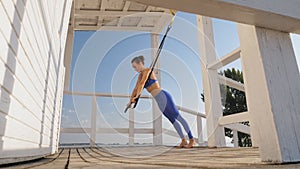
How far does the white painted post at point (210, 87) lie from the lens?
7.11 ft

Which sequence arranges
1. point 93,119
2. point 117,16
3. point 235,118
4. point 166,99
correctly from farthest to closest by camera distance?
point 117,16 < point 93,119 < point 166,99 < point 235,118

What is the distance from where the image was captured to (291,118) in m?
0.73

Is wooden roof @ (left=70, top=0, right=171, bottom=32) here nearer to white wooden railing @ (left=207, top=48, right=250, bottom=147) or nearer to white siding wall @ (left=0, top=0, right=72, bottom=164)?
white wooden railing @ (left=207, top=48, right=250, bottom=147)

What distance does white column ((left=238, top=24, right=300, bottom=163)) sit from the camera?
698 mm

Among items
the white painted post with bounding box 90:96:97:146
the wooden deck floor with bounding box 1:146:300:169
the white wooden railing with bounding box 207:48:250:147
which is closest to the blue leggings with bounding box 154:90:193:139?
the white wooden railing with bounding box 207:48:250:147

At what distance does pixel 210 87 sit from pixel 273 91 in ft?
5.26

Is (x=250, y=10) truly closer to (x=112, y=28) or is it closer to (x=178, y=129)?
(x=178, y=129)

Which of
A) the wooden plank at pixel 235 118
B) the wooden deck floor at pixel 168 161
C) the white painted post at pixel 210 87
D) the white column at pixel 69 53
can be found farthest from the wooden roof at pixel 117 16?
the wooden deck floor at pixel 168 161

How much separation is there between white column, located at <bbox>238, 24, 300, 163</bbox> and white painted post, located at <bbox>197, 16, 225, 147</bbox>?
1456 mm

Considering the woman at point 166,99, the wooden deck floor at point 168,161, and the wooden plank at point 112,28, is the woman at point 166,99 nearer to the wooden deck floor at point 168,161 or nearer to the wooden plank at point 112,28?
the wooden deck floor at point 168,161

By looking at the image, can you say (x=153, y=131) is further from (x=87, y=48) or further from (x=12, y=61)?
(x=12, y=61)

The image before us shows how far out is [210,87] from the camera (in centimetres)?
232

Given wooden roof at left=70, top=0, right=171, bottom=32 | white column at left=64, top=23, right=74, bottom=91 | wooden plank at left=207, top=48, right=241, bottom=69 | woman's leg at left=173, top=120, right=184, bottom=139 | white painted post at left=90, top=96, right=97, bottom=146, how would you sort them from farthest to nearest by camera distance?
white column at left=64, top=23, right=74, bottom=91 < wooden roof at left=70, top=0, right=171, bottom=32 < white painted post at left=90, top=96, right=97, bottom=146 < woman's leg at left=173, top=120, right=184, bottom=139 < wooden plank at left=207, top=48, right=241, bottom=69

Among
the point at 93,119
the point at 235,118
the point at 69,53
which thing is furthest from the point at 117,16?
the point at 235,118
